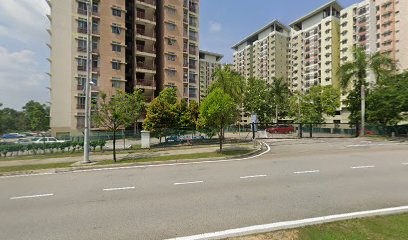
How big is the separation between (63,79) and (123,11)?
53.5 feet

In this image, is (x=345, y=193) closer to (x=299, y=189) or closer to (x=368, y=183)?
(x=299, y=189)

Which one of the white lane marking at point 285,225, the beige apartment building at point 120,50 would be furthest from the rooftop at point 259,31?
the white lane marking at point 285,225

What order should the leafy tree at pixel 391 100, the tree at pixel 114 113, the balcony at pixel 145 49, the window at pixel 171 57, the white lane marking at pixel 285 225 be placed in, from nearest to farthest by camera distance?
the white lane marking at pixel 285 225 → the tree at pixel 114 113 → the leafy tree at pixel 391 100 → the balcony at pixel 145 49 → the window at pixel 171 57

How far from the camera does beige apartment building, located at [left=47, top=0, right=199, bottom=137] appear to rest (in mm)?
37188

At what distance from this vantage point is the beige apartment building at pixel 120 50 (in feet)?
122

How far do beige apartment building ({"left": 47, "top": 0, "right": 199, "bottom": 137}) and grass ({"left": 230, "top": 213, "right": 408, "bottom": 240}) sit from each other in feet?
125

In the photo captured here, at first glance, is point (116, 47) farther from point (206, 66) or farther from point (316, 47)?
point (206, 66)

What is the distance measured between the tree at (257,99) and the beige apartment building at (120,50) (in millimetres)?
14972

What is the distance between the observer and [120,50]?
40500 millimetres

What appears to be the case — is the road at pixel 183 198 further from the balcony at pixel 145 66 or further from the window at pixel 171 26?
the window at pixel 171 26

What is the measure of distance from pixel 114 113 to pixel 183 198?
9.55m

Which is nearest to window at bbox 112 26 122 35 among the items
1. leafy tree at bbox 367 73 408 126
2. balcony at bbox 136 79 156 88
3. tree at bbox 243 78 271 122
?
balcony at bbox 136 79 156 88

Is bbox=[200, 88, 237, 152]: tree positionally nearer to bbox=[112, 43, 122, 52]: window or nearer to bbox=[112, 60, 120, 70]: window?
bbox=[112, 60, 120, 70]: window

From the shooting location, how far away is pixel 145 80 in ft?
143
